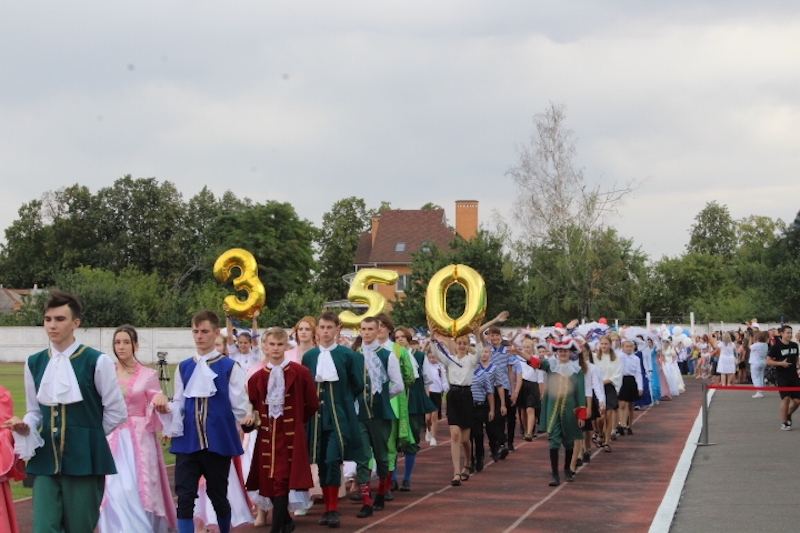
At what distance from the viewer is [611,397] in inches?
693

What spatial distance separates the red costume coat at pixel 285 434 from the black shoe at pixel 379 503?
1974 millimetres

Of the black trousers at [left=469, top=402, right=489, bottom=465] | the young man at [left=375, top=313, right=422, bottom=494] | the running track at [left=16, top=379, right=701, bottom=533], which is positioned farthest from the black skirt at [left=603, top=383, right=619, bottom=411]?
the young man at [left=375, top=313, right=422, bottom=494]

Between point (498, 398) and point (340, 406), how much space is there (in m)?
6.82

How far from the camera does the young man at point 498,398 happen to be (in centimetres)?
1529

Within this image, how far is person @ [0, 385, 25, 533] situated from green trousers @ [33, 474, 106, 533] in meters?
0.21

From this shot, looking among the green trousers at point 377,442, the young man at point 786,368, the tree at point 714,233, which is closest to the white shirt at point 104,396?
the green trousers at point 377,442

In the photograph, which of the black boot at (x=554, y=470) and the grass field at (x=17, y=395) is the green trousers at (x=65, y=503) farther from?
the black boot at (x=554, y=470)

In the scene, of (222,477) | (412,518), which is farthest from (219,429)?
(412,518)

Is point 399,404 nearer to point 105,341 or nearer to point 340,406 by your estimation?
point 340,406

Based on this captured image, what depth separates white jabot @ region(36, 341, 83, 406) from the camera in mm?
6598

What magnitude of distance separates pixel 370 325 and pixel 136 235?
7540 centimetres

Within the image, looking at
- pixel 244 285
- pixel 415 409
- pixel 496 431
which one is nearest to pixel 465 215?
pixel 496 431

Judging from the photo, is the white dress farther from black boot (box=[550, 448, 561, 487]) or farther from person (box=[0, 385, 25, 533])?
person (box=[0, 385, 25, 533])

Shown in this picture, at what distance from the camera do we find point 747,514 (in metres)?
10.3
